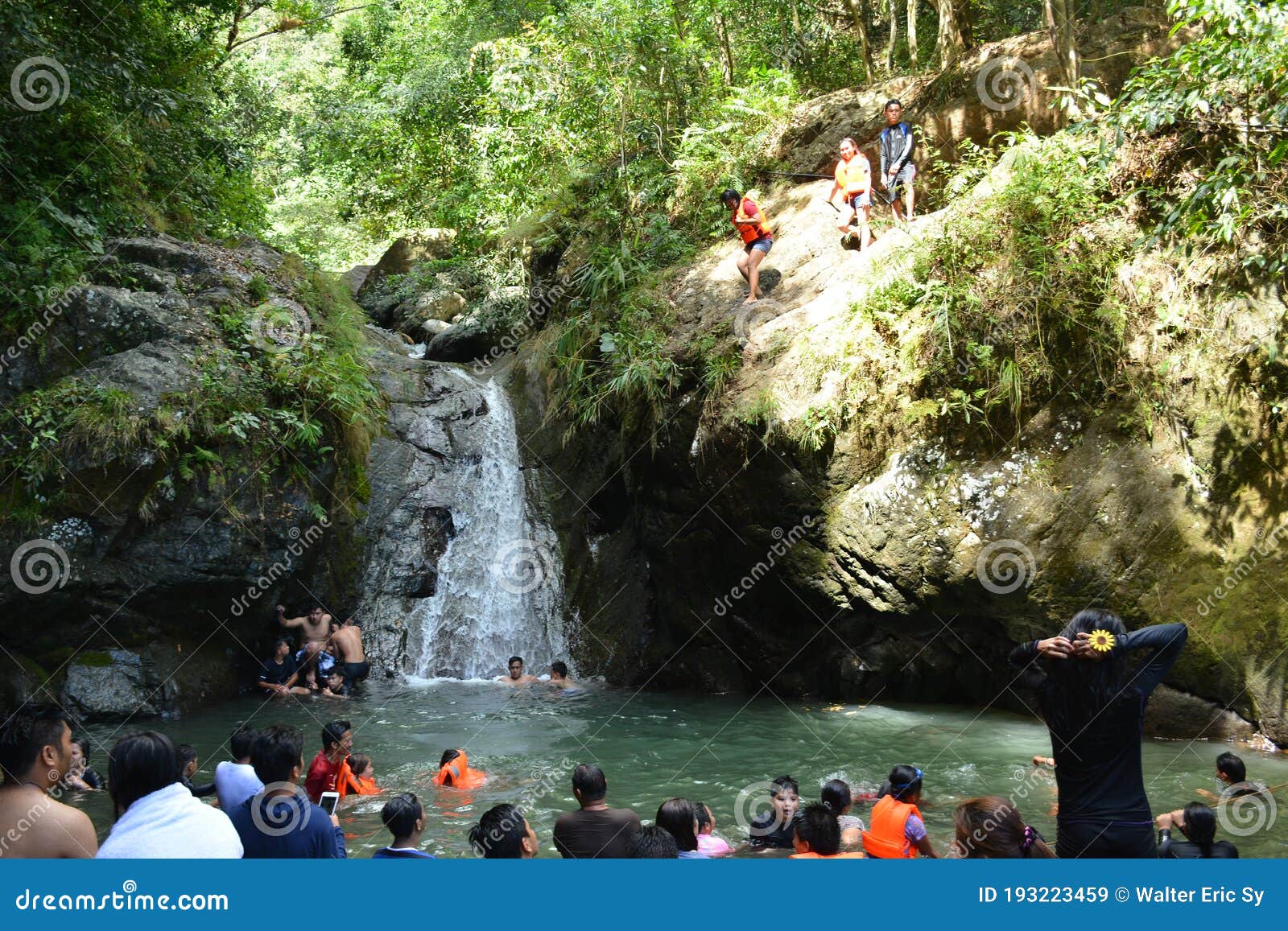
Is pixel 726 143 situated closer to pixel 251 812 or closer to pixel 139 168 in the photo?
pixel 139 168

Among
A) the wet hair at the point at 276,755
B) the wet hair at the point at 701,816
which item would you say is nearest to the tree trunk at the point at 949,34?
the wet hair at the point at 701,816

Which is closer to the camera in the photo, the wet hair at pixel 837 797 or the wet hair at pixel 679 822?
→ the wet hair at pixel 679 822

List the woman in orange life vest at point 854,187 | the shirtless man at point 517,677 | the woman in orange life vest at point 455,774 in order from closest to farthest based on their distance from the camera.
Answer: the woman in orange life vest at point 455,774 → the shirtless man at point 517,677 → the woman in orange life vest at point 854,187

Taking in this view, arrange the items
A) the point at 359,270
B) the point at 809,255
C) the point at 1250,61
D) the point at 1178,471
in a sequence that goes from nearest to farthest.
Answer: the point at 1250,61 < the point at 1178,471 < the point at 809,255 < the point at 359,270

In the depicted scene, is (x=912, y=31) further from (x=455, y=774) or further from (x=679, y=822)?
(x=679, y=822)

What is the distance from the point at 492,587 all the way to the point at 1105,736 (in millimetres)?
9977

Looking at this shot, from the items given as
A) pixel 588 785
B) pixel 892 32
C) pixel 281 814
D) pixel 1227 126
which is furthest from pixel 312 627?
pixel 892 32

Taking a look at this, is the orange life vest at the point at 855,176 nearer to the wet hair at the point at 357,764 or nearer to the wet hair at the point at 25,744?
the wet hair at the point at 357,764

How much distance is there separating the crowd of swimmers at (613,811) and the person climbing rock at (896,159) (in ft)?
29.9

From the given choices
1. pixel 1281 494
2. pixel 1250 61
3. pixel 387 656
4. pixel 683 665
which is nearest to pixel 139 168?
pixel 387 656

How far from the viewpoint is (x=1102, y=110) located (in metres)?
11.5

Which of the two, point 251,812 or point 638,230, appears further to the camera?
point 638,230

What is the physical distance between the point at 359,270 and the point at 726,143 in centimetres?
1100

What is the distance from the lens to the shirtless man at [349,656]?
11.2 m
